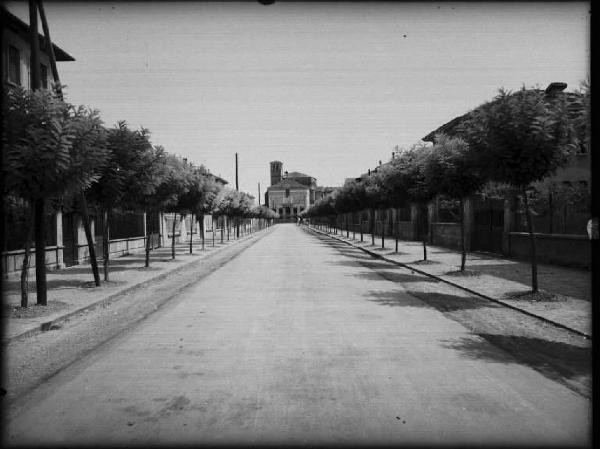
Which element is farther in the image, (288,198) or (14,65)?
(288,198)

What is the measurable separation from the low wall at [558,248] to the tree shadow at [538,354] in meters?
9.95

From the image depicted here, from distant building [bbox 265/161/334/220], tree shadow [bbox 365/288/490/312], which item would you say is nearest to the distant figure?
tree shadow [bbox 365/288/490/312]

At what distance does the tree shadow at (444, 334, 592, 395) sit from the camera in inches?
216

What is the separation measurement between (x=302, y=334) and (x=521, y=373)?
10.2 feet

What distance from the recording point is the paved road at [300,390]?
390 centimetres

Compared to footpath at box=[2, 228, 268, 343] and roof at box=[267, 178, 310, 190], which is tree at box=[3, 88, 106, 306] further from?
roof at box=[267, 178, 310, 190]

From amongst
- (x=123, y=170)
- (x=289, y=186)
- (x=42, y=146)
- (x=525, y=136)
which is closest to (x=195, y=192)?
(x=123, y=170)

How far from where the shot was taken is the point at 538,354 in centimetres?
628

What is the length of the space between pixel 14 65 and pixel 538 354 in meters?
17.8

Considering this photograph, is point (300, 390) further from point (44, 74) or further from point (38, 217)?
point (44, 74)

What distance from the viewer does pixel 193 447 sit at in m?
3.66

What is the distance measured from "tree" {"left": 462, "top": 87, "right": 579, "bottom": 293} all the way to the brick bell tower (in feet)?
539

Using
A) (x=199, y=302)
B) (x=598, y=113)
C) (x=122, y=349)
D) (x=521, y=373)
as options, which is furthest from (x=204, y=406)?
(x=199, y=302)

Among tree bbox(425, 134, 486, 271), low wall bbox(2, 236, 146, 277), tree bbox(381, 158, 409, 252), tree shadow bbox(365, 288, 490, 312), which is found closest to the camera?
tree shadow bbox(365, 288, 490, 312)
